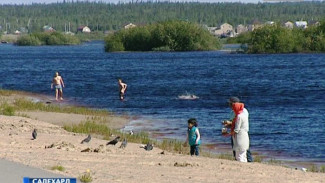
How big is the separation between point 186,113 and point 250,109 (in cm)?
408

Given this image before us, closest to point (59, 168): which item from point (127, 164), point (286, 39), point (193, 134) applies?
point (127, 164)

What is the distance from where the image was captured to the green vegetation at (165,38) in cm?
13325

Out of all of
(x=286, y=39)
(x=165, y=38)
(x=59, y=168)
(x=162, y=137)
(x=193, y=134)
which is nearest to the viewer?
(x=59, y=168)

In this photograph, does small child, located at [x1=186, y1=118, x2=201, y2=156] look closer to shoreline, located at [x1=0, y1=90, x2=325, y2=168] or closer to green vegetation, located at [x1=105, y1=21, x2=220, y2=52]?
shoreline, located at [x1=0, y1=90, x2=325, y2=168]

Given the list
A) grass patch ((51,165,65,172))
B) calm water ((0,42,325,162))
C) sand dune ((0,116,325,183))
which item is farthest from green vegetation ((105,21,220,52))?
grass patch ((51,165,65,172))

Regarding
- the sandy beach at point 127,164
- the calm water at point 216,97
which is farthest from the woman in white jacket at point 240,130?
the calm water at point 216,97

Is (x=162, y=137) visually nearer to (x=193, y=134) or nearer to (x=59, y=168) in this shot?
(x=193, y=134)

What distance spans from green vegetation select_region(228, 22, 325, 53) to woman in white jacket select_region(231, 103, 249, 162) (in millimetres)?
99283

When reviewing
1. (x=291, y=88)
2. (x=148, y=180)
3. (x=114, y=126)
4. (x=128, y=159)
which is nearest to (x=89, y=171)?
(x=148, y=180)

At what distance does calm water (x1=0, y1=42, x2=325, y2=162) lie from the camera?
2789 centimetres

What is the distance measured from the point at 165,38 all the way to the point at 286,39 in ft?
82.9

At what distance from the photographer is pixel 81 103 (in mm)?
42812

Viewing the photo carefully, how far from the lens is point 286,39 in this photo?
11806cm

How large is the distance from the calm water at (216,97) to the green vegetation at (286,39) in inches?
1204
